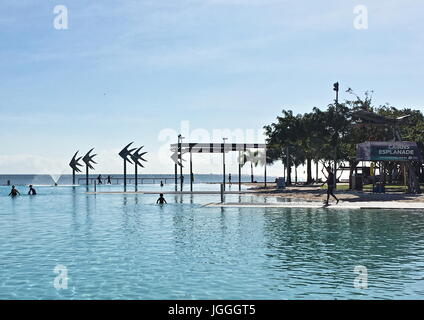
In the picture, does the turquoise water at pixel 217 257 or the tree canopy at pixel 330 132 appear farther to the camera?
the tree canopy at pixel 330 132

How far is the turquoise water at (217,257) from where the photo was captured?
454 inches

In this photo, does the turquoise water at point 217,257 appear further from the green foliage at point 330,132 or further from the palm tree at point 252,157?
the palm tree at point 252,157

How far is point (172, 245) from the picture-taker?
1830 centimetres

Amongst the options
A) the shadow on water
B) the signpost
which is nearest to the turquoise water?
the shadow on water

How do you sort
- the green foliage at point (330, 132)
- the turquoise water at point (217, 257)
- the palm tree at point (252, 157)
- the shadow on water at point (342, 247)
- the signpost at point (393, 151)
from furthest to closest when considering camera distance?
the palm tree at point (252, 157), the green foliage at point (330, 132), the signpost at point (393, 151), the shadow on water at point (342, 247), the turquoise water at point (217, 257)

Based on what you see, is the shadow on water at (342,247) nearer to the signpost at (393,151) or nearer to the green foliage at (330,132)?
the signpost at (393,151)

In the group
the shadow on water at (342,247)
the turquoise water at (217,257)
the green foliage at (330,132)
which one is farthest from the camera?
the green foliage at (330,132)

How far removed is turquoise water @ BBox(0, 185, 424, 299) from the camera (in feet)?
37.8

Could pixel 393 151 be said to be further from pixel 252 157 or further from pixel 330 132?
pixel 252 157

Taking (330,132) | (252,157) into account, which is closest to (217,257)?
(330,132)

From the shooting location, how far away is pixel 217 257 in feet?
51.5

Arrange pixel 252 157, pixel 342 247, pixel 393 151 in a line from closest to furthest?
pixel 342 247 < pixel 393 151 < pixel 252 157

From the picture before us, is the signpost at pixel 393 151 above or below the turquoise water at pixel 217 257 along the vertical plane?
above

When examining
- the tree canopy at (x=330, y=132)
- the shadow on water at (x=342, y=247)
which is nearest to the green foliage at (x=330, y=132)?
the tree canopy at (x=330, y=132)
